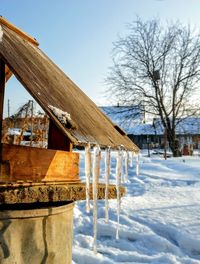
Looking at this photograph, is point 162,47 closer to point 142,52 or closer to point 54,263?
point 142,52

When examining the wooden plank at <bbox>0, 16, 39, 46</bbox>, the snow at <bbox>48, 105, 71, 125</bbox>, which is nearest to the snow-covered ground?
the wooden plank at <bbox>0, 16, 39, 46</bbox>

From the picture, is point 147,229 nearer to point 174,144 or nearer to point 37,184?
point 37,184

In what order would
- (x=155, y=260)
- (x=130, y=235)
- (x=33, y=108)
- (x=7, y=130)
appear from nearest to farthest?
(x=33, y=108) → (x=7, y=130) → (x=155, y=260) → (x=130, y=235)

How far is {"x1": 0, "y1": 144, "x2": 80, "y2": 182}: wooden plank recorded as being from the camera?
1606 millimetres

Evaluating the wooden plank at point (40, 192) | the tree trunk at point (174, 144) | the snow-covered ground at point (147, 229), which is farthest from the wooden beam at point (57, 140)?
the tree trunk at point (174, 144)

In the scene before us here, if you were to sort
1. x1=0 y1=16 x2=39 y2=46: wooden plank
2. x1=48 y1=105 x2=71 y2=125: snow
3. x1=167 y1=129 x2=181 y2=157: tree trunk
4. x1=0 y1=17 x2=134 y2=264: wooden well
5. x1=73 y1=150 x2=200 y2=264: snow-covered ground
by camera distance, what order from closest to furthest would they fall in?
x1=48 y1=105 x2=71 y2=125: snow → x1=0 y1=17 x2=134 y2=264: wooden well → x1=0 y1=16 x2=39 y2=46: wooden plank → x1=73 y1=150 x2=200 y2=264: snow-covered ground → x1=167 y1=129 x2=181 y2=157: tree trunk

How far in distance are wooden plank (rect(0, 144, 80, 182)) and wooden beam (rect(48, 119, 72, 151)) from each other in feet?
0.45

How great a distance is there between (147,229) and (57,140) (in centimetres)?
322

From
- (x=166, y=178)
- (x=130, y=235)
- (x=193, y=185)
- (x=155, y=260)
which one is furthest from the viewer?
(x=166, y=178)

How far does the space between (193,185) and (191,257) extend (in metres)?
4.10

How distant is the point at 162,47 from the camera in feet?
70.7

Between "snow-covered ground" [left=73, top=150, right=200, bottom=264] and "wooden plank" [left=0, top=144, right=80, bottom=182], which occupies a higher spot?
"wooden plank" [left=0, top=144, right=80, bottom=182]

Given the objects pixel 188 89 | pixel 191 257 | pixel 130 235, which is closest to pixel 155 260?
pixel 191 257

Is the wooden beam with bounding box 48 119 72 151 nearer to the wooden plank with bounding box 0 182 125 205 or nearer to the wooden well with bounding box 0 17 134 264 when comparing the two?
the wooden well with bounding box 0 17 134 264
